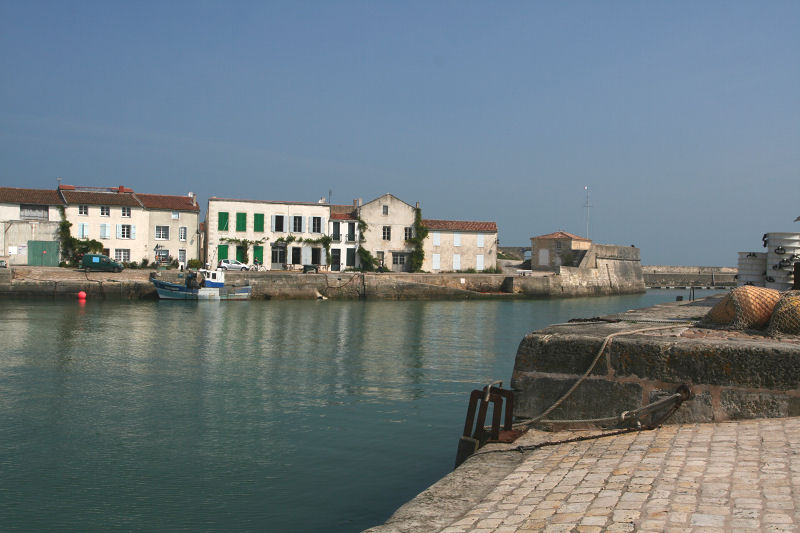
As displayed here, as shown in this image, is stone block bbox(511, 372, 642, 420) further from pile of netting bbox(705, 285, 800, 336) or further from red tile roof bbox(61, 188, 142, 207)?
red tile roof bbox(61, 188, 142, 207)

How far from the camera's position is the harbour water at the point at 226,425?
7.34 metres

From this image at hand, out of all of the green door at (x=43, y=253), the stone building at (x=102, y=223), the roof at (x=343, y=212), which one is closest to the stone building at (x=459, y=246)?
the roof at (x=343, y=212)

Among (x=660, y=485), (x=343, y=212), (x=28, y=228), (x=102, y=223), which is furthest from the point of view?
(x=343, y=212)

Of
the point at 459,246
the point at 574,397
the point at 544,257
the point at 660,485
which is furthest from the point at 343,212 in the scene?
the point at 660,485

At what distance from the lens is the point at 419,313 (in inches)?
1417

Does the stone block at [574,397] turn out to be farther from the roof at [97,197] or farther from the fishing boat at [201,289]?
the roof at [97,197]

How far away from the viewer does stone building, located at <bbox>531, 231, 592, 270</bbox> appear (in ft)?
196

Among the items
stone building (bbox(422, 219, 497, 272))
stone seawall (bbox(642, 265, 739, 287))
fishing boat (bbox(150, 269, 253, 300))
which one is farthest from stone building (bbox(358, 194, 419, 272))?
stone seawall (bbox(642, 265, 739, 287))

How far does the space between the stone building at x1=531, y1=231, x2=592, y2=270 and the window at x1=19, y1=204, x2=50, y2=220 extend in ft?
133

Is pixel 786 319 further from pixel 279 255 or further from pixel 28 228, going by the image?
pixel 28 228

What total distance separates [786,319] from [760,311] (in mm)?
401

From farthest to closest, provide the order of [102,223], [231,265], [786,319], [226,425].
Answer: [231,265], [102,223], [226,425], [786,319]

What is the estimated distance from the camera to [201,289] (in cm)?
4247

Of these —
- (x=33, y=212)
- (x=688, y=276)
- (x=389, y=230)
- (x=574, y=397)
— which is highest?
(x=33, y=212)
